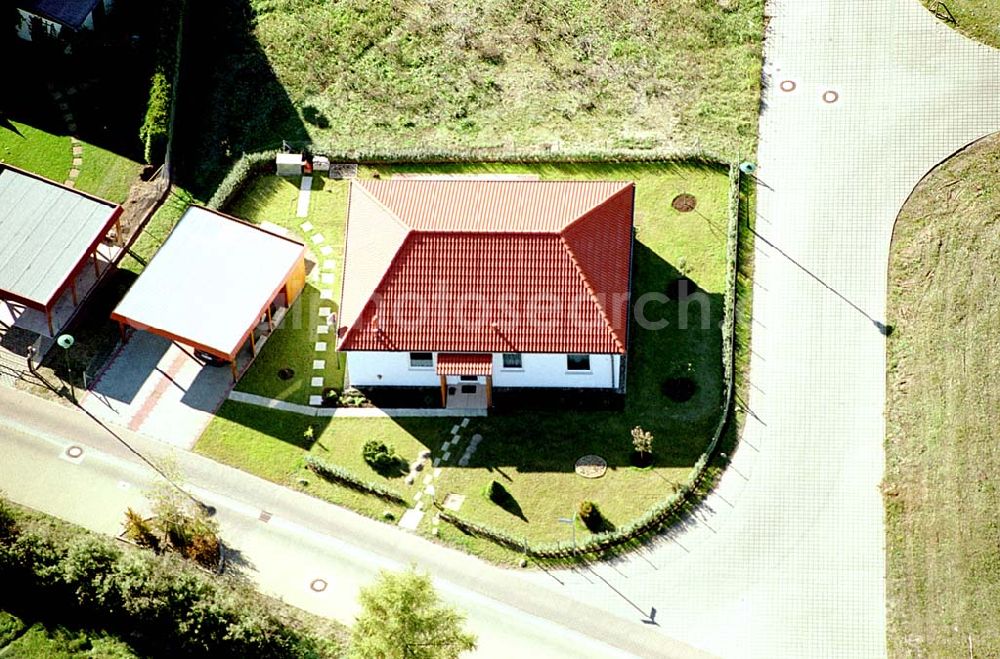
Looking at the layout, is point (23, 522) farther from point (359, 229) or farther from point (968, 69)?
point (968, 69)

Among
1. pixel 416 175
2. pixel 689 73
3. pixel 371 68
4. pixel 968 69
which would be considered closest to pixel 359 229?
pixel 416 175

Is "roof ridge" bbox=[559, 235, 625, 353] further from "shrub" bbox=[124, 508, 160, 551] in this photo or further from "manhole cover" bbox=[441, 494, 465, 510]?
"shrub" bbox=[124, 508, 160, 551]

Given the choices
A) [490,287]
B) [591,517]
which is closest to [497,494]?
[591,517]

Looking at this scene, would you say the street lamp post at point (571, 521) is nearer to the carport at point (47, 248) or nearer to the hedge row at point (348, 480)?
the hedge row at point (348, 480)

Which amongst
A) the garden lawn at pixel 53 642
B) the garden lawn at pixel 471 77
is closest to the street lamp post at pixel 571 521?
the garden lawn at pixel 53 642

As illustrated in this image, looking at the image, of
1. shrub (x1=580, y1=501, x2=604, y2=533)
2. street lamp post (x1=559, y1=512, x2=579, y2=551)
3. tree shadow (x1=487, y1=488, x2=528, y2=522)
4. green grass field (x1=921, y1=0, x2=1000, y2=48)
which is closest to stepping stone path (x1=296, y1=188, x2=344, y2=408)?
tree shadow (x1=487, y1=488, x2=528, y2=522)

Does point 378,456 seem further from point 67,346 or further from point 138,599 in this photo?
point 67,346
